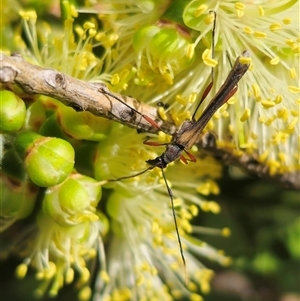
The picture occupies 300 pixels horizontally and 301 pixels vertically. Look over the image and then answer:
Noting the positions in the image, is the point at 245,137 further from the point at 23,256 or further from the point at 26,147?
the point at 23,256

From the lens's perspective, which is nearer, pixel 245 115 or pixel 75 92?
pixel 75 92

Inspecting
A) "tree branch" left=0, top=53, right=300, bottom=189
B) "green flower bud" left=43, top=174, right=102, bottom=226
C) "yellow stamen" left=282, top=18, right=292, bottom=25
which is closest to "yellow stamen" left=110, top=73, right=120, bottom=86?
"tree branch" left=0, top=53, right=300, bottom=189

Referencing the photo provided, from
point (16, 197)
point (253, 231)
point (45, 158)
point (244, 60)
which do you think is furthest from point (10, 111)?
point (253, 231)

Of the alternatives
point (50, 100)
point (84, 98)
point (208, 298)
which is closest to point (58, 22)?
point (50, 100)

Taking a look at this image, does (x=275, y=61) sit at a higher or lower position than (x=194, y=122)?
higher

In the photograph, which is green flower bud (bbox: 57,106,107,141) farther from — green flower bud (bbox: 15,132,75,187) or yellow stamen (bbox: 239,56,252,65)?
yellow stamen (bbox: 239,56,252,65)

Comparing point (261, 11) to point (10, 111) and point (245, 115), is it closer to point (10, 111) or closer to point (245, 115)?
point (245, 115)
